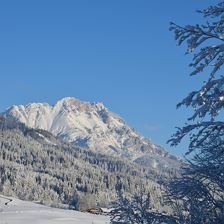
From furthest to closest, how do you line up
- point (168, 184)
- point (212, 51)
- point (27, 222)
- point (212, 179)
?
point (27, 222), point (168, 184), point (212, 179), point (212, 51)

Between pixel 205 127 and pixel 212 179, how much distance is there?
1381mm

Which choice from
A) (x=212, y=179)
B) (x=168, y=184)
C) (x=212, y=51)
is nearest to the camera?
(x=212, y=51)

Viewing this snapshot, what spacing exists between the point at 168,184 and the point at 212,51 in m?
3.22

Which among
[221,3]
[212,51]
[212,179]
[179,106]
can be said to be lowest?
[212,179]

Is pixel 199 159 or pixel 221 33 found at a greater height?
pixel 221 33

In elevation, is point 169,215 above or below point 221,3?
below

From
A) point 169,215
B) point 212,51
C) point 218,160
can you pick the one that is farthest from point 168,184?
point 212,51

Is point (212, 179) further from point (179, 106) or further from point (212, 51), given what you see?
point (212, 51)

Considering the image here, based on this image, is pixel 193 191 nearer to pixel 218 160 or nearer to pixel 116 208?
pixel 218 160

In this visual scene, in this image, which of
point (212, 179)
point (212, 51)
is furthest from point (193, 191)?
point (212, 51)

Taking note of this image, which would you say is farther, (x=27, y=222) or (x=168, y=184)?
(x=27, y=222)

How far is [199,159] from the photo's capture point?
12.0m

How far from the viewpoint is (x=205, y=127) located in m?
11.0

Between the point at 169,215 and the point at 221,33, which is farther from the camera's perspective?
the point at 169,215
